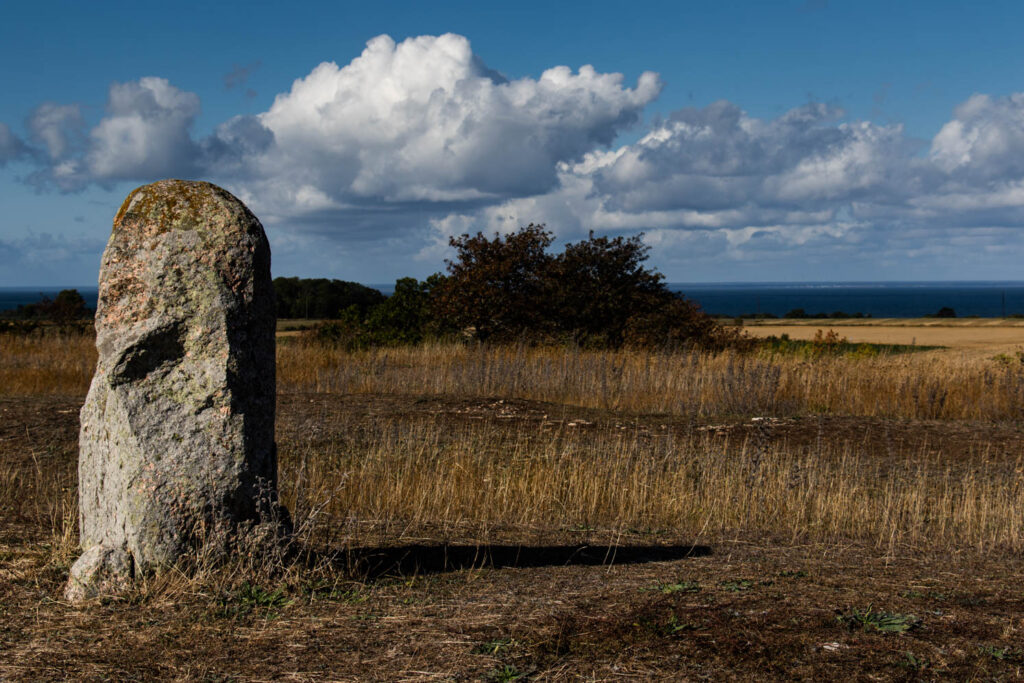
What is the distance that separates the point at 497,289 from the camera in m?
21.8

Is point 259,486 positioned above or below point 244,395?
below

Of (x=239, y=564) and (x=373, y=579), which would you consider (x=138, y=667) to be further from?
(x=373, y=579)

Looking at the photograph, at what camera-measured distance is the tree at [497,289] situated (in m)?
21.7

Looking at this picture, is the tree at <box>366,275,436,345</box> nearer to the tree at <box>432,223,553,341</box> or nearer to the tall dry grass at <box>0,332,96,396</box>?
the tree at <box>432,223,553,341</box>

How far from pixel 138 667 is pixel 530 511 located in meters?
4.20

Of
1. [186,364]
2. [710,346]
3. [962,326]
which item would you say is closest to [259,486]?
[186,364]

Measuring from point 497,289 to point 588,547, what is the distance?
15.6 meters

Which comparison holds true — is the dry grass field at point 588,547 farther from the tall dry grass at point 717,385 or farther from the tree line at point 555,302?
the tree line at point 555,302

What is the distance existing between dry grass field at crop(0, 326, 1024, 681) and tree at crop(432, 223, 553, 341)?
7.32 metres

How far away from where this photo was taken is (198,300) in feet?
16.0

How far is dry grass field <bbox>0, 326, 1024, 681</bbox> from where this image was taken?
3938 millimetres

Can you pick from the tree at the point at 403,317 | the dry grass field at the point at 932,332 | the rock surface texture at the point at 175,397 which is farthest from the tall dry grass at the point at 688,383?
the dry grass field at the point at 932,332

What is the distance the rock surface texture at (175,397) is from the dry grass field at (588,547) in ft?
0.86

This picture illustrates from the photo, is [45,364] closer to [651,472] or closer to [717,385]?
[717,385]
